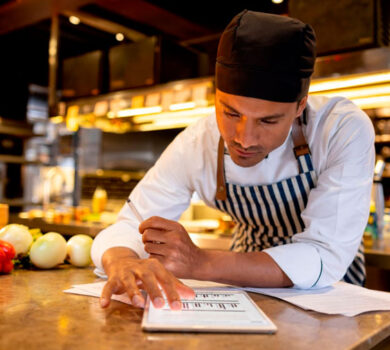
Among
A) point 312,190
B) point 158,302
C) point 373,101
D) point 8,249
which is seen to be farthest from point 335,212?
point 373,101

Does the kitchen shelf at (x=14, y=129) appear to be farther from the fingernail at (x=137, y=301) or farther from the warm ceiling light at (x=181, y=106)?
the fingernail at (x=137, y=301)

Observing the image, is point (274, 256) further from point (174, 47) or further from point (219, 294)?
point (174, 47)

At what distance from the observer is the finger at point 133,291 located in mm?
921

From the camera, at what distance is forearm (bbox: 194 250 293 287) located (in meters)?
1.14

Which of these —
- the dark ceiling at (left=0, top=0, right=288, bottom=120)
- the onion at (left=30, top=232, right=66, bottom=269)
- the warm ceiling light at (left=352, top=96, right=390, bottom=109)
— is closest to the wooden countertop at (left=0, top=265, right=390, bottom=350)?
the onion at (left=30, top=232, right=66, bottom=269)

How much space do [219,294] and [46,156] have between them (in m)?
7.42

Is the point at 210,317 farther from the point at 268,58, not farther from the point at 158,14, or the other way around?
the point at 158,14

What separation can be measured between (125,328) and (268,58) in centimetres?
77

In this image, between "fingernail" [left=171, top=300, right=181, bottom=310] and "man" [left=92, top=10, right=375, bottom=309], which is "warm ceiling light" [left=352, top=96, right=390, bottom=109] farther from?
"fingernail" [left=171, top=300, right=181, bottom=310]

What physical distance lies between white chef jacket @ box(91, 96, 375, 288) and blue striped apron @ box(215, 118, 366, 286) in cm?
3

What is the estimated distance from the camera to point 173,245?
1121 mm

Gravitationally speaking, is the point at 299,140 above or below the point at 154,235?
above

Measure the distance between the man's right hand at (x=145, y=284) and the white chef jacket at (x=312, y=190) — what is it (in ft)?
0.97

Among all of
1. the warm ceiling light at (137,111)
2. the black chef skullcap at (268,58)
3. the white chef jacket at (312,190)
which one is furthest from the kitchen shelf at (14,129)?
the black chef skullcap at (268,58)
